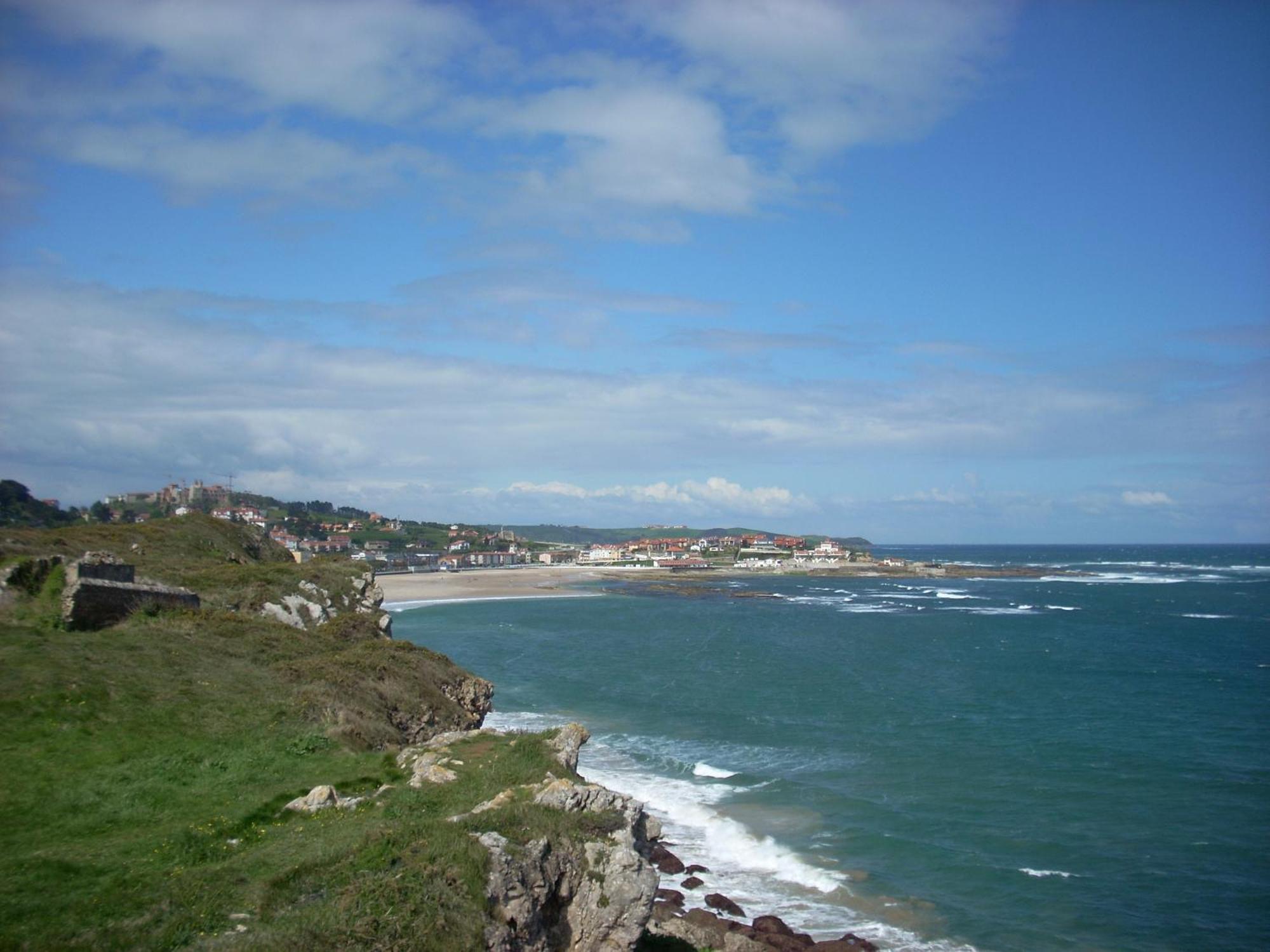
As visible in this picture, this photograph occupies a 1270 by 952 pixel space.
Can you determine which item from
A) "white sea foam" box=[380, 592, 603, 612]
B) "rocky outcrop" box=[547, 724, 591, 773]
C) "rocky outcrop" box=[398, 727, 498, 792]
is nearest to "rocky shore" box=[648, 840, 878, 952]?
"rocky outcrop" box=[547, 724, 591, 773]

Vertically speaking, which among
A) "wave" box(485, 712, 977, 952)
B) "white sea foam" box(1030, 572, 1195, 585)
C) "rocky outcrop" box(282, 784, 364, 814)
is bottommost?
"wave" box(485, 712, 977, 952)

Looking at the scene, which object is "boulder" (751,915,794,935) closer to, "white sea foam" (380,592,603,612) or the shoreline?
"white sea foam" (380,592,603,612)

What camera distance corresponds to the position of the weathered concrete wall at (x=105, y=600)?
71.2ft

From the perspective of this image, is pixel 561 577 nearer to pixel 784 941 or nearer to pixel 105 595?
pixel 105 595

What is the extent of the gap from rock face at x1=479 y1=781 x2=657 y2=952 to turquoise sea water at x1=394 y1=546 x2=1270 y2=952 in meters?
8.93

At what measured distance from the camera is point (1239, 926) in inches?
768

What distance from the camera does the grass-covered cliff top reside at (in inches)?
383

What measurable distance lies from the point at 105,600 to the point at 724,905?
17.0 meters

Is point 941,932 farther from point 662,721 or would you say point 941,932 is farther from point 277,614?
point 277,614

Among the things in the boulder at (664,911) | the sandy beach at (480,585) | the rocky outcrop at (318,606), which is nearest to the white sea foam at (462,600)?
the sandy beach at (480,585)

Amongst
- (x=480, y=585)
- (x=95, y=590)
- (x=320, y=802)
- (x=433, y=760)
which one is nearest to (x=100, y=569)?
(x=95, y=590)

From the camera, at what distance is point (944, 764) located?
31.3m

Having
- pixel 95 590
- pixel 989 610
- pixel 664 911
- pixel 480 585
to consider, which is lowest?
pixel 480 585

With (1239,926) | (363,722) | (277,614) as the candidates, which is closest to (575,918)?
(363,722)
